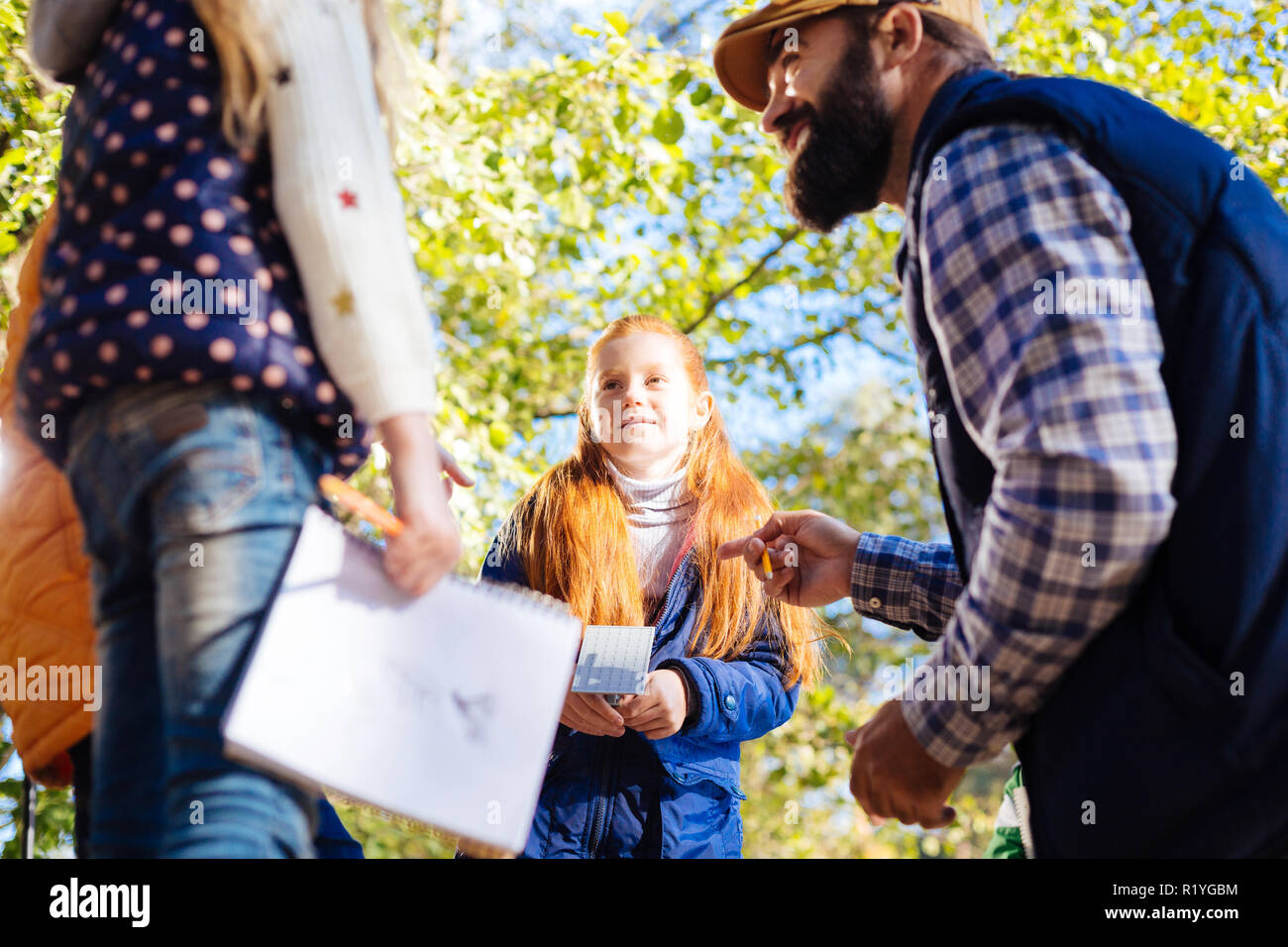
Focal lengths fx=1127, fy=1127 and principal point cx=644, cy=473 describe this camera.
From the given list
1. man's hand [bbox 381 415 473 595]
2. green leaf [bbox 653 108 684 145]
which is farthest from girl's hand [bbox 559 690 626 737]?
green leaf [bbox 653 108 684 145]

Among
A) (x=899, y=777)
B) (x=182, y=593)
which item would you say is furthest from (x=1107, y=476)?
(x=182, y=593)

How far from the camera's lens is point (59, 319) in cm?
124

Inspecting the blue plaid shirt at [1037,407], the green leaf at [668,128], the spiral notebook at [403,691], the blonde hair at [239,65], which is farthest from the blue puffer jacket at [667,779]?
the green leaf at [668,128]

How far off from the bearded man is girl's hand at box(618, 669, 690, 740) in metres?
0.68

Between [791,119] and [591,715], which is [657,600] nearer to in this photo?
[591,715]

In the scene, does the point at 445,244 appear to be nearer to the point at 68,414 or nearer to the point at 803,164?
the point at 803,164

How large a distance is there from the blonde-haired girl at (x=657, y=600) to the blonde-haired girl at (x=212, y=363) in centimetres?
108

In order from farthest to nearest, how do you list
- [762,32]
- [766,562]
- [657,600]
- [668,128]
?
1. [668,128]
2. [657,600]
3. [766,562]
4. [762,32]

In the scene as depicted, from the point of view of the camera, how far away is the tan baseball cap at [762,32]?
73.3 inches

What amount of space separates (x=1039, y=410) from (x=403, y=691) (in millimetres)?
809

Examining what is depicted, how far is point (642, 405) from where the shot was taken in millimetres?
2783

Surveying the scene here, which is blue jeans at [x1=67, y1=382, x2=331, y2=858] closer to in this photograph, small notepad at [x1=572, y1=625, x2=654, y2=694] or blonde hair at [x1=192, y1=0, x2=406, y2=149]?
blonde hair at [x1=192, y1=0, x2=406, y2=149]

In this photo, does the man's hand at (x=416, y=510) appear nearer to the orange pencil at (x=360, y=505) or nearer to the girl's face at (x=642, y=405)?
the orange pencil at (x=360, y=505)

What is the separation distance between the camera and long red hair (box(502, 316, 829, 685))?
251cm
